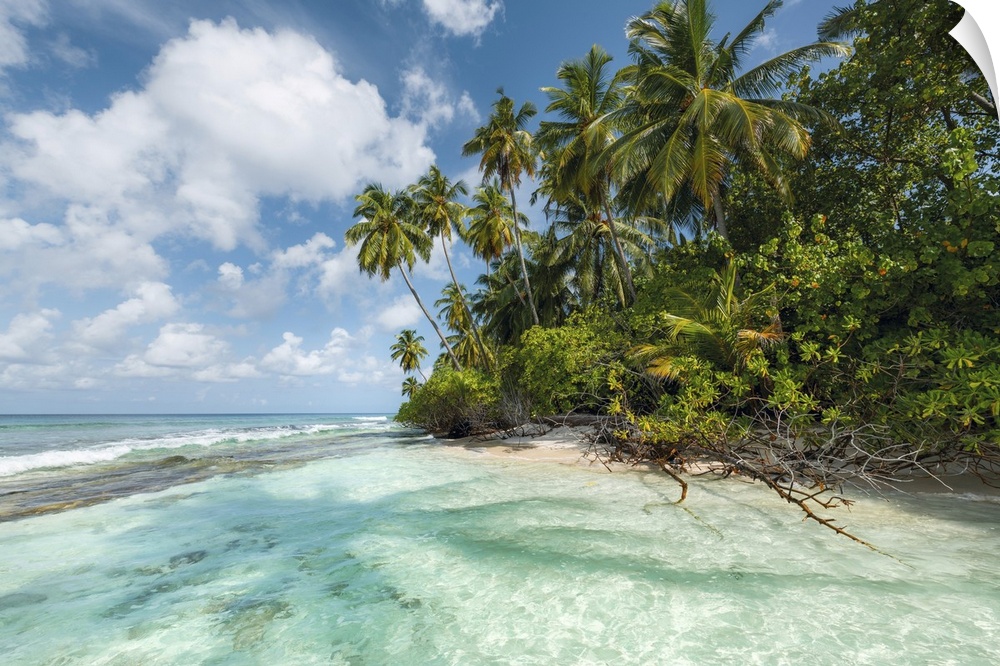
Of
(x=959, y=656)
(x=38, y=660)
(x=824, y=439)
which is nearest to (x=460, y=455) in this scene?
(x=824, y=439)

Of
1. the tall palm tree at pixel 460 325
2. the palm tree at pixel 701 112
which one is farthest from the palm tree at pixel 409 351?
the palm tree at pixel 701 112

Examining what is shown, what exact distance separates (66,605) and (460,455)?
10618 mm

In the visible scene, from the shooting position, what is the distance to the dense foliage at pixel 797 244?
21.9ft

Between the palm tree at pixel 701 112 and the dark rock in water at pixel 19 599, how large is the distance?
1225 centimetres

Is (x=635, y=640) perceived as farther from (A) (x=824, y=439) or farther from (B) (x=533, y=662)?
(A) (x=824, y=439)

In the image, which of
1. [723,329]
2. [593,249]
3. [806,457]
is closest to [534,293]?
[593,249]

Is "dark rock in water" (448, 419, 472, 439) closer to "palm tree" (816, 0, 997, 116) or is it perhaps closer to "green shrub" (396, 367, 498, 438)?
"green shrub" (396, 367, 498, 438)

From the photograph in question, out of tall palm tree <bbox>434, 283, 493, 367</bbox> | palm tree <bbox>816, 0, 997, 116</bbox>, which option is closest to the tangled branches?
palm tree <bbox>816, 0, 997, 116</bbox>

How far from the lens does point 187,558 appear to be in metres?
5.25

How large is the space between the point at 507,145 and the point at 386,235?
7.50m

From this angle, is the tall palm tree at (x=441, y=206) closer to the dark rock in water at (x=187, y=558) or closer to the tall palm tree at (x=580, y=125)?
the tall palm tree at (x=580, y=125)

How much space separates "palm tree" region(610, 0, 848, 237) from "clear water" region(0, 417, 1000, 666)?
753 cm

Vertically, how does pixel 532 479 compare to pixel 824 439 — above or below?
below

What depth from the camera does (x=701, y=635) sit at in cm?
317
